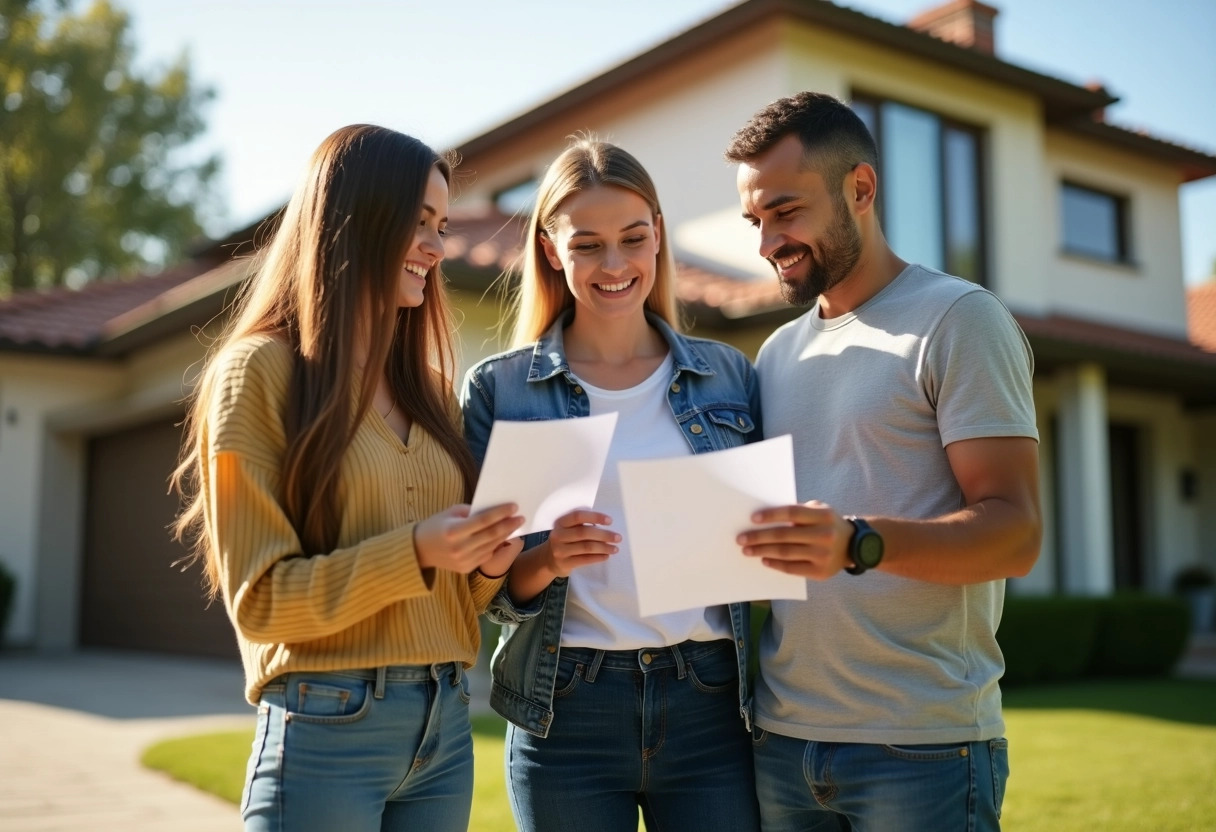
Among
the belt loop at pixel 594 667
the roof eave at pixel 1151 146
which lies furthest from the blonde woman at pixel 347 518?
the roof eave at pixel 1151 146

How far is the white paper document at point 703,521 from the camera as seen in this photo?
215 centimetres

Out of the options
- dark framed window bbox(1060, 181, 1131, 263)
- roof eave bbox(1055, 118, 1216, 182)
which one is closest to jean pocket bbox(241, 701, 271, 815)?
roof eave bbox(1055, 118, 1216, 182)

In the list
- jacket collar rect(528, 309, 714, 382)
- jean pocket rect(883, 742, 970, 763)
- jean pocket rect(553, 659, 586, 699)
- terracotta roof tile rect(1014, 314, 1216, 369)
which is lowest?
jean pocket rect(883, 742, 970, 763)

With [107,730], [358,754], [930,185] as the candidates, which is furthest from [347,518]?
[930,185]

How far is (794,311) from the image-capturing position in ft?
36.8

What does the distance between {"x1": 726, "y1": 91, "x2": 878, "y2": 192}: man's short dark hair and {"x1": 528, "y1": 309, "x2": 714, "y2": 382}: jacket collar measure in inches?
22.9

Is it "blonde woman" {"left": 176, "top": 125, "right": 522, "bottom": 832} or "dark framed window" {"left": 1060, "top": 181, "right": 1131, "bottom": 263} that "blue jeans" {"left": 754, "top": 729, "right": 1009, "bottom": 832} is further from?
"dark framed window" {"left": 1060, "top": 181, "right": 1131, "bottom": 263}

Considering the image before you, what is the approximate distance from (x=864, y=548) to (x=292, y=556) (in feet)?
3.66

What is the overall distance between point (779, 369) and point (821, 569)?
2.87 ft

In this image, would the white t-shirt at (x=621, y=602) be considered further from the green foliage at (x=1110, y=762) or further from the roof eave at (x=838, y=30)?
the roof eave at (x=838, y=30)

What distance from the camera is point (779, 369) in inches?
115

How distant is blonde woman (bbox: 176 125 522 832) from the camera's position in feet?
7.18

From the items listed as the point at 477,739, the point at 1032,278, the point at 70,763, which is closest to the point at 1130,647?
the point at 1032,278

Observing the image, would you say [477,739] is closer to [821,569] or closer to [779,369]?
[779,369]
